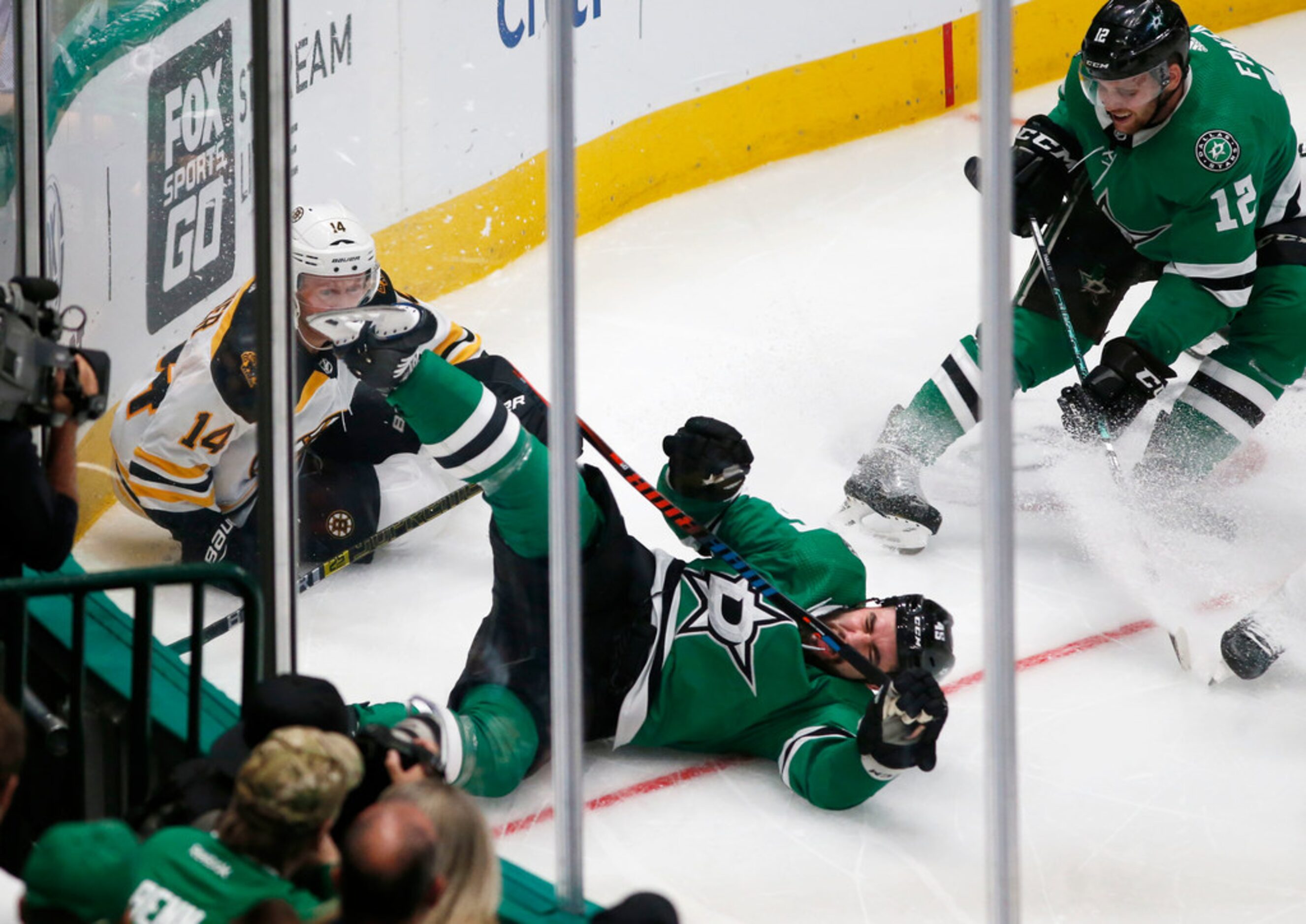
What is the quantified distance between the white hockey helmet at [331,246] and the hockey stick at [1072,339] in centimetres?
127

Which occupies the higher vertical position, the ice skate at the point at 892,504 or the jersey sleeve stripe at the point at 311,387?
the jersey sleeve stripe at the point at 311,387

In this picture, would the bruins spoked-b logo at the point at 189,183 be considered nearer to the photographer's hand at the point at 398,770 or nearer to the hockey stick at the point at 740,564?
the hockey stick at the point at 740,564

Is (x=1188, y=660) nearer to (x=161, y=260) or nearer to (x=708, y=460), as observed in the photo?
(x=708, y=460)

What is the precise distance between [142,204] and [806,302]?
174 centimetres

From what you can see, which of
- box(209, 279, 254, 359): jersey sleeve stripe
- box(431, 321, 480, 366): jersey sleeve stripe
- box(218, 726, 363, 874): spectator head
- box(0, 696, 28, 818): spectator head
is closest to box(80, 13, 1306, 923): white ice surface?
box(431, 321, 480, 366): jersey sleeve stripe

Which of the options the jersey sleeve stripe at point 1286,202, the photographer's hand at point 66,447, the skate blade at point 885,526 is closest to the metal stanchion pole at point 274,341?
the photographer's hand at point 66,447

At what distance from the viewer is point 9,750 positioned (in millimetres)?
1442

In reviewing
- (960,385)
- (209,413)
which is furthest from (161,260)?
(960,385)

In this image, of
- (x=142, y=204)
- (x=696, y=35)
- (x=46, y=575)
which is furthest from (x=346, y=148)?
(x=46, y=575)

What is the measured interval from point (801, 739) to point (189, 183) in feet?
4.28

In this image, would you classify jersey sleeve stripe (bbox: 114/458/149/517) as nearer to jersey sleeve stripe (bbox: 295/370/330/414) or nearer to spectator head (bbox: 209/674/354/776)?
jersey sleeve stripe (bbox: 295/370/330/414)

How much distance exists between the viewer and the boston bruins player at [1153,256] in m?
3.03

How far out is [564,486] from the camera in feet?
6.52

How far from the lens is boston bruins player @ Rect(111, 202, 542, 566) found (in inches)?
107
